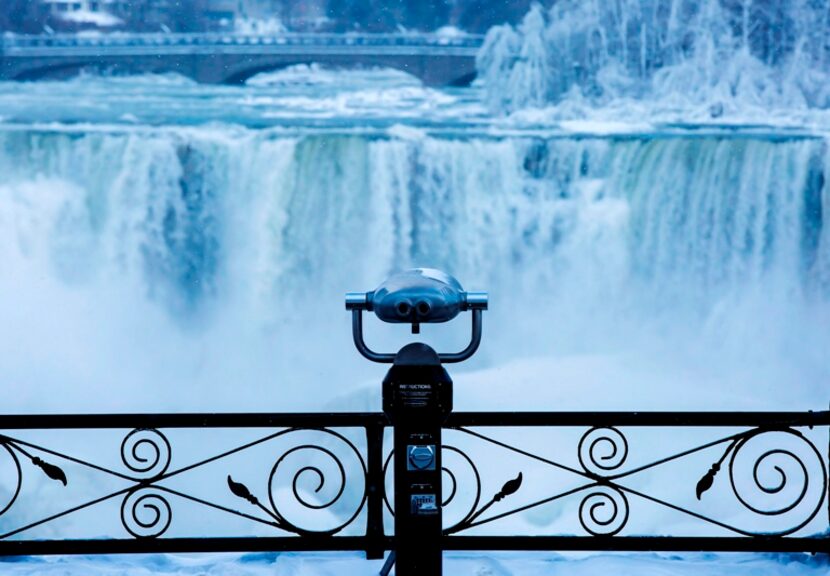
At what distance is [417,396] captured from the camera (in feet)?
6.90

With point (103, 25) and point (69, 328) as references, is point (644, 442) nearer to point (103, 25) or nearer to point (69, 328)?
point (69, 328)

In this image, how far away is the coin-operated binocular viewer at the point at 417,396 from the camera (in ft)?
6.75

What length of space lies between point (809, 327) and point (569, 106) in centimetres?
309

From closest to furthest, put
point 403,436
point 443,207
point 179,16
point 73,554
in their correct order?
1. point 403,436
2. point 73,554
3. point 179,16
4. point 443,207

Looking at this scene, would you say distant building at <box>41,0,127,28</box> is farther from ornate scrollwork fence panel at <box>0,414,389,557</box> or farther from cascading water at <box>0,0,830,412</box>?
ornate scrollwork fence panel at <box>0,414,389,557</box>

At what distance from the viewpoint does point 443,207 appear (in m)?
8.92

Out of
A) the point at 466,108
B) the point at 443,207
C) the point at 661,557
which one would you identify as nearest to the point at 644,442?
the point at 443,207

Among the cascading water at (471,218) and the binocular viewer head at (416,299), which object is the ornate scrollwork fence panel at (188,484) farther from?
the binocular viewer head at (416,299)

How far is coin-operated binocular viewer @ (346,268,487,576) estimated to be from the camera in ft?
6.75

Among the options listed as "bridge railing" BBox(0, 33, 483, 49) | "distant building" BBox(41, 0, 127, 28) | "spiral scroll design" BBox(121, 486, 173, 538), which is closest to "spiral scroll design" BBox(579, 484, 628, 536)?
"spiral scroll design" BBox(121, 486, 173, 538)

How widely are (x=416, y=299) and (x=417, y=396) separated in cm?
22

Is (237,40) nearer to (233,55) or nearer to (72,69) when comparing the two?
(233,55)

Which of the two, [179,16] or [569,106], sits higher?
[179,16]

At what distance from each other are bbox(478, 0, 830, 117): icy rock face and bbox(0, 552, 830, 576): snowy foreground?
6.12 m
